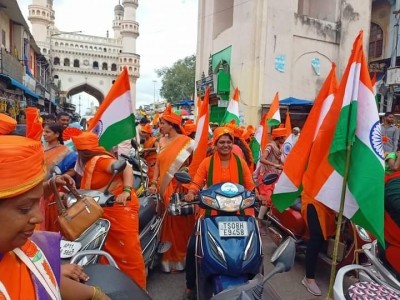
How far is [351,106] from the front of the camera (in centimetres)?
243

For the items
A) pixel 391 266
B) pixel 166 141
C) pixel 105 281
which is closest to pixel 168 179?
pixel 166 141

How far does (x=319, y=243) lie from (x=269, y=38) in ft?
45.5

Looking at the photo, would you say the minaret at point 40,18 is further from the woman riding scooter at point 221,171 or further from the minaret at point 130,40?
the woman riding scooter at point 221,171

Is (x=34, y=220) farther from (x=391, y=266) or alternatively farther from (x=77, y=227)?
(x=391, y=266)

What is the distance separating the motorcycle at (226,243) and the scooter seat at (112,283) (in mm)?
668

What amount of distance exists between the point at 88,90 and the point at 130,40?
479 inches

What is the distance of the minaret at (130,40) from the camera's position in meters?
58.7

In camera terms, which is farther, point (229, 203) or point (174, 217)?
point (174, 217)

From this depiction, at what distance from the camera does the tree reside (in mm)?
42656

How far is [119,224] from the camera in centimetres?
316

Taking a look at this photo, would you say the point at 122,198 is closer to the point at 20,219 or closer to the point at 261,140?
the point at 20,219

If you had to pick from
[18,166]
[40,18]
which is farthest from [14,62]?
[40,18]

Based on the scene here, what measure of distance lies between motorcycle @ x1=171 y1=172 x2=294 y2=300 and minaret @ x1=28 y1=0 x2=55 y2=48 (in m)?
58.6

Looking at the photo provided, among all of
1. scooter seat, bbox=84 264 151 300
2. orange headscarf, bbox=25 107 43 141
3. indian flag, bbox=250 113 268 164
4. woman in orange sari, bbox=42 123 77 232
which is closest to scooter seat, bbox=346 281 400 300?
scooter seat, bbox=84 264 151 300
